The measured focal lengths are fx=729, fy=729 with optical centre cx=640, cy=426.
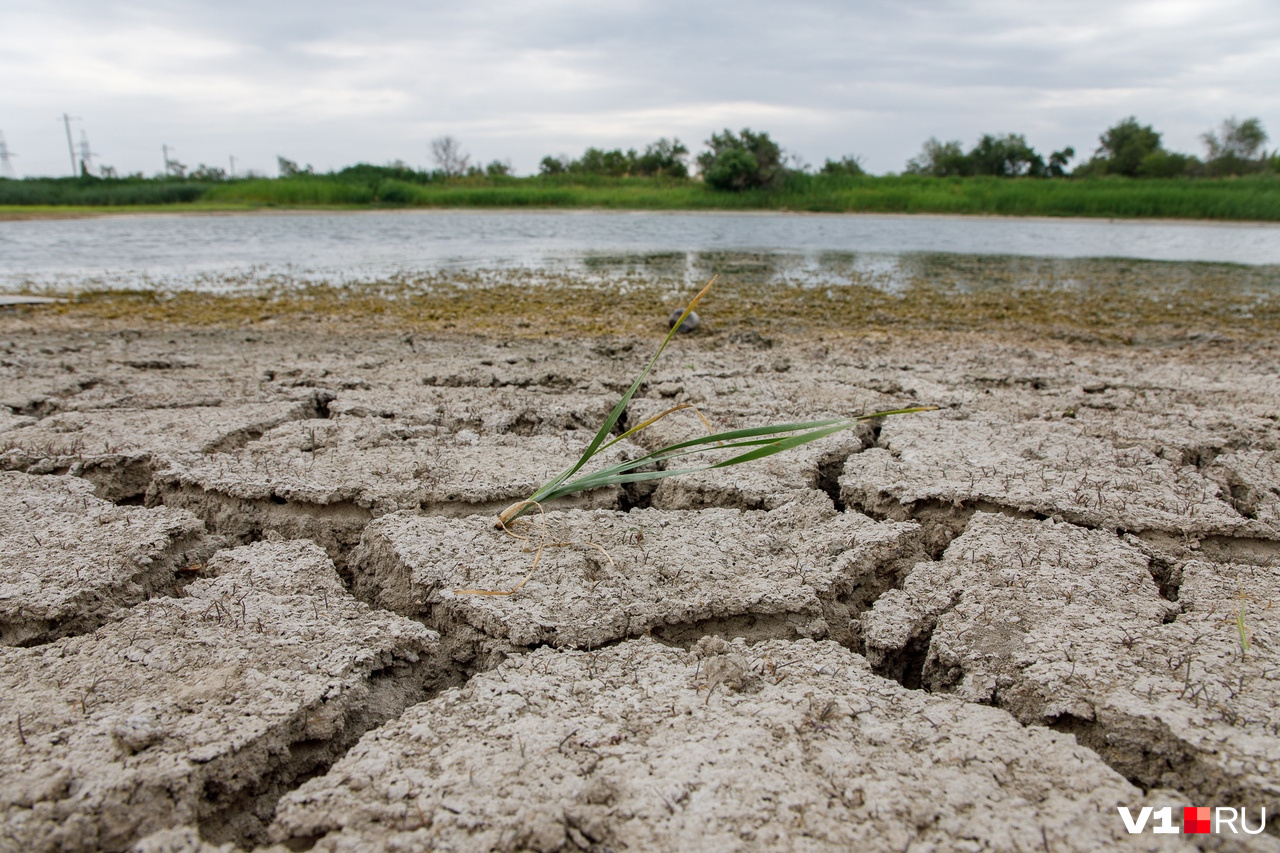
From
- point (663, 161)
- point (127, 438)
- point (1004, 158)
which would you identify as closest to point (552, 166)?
point (663, 161)

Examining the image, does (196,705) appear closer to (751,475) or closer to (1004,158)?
(751,475)

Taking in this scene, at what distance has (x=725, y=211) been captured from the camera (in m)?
23.3

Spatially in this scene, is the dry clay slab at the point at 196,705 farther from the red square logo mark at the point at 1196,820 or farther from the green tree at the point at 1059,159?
the green tree at the point at 1059,159

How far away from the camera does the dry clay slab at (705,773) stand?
0.94 meters

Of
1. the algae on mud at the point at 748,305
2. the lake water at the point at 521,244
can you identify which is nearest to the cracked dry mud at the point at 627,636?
the algae on mud at the point at 748,305

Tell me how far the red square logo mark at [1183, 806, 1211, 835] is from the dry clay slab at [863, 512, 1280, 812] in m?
0.04

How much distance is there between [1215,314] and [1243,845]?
19.0 ft

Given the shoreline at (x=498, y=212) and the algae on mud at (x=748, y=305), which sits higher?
the shoreline at (x=498, y=212)

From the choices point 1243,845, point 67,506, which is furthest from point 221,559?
point 1243,845

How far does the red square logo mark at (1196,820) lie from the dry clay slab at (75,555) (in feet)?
5.91

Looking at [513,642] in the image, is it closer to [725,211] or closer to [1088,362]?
[1088,362]

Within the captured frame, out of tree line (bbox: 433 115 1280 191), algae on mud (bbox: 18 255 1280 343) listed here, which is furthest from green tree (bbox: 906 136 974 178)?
algae on mud (bbox: 18 255 1280 343)

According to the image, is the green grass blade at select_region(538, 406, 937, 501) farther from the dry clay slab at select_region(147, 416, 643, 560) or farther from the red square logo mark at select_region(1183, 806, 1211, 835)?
the red square logo mark at select_region(1183, 806, 1211, 835)

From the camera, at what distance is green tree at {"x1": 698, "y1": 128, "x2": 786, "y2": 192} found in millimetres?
24609
